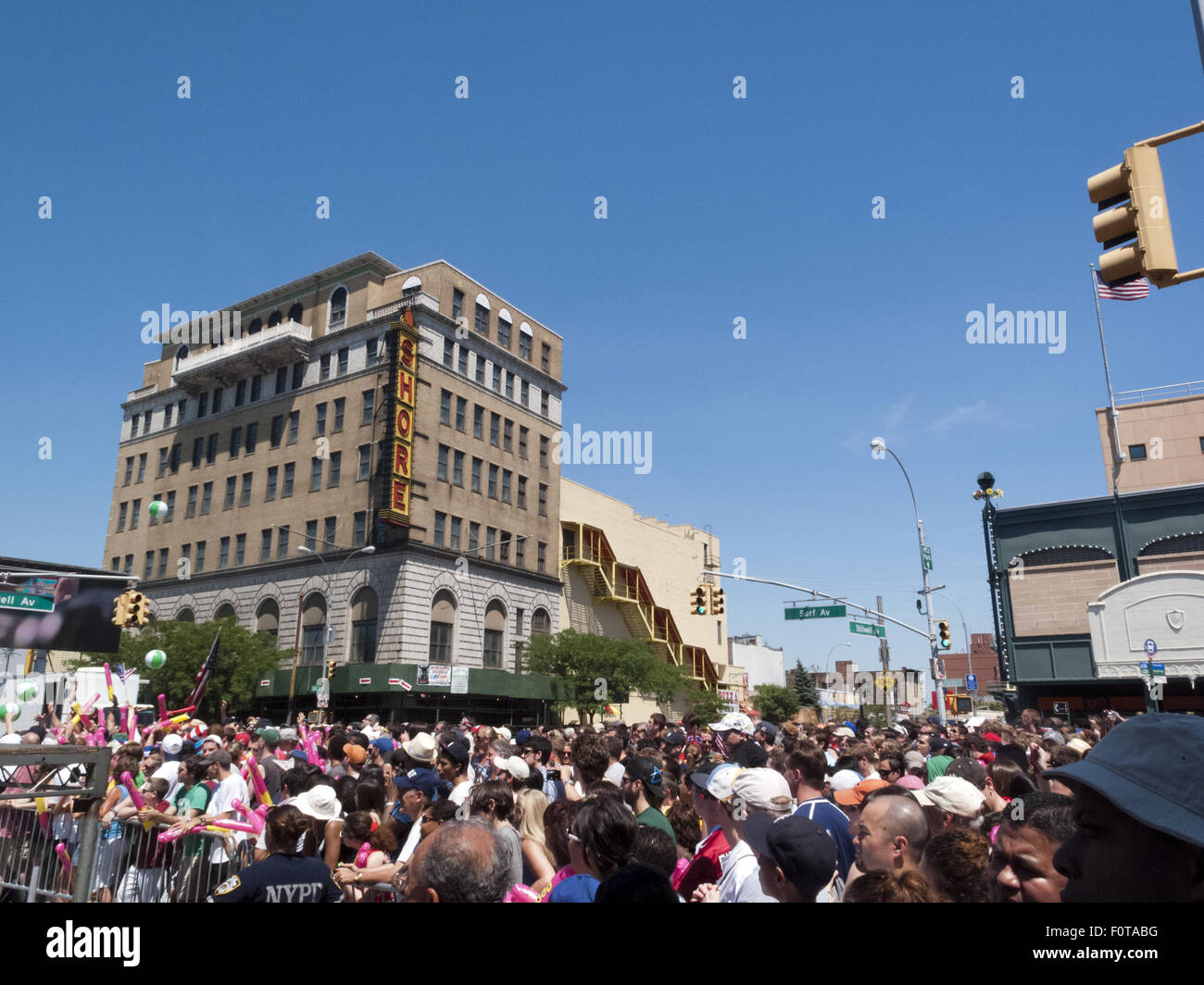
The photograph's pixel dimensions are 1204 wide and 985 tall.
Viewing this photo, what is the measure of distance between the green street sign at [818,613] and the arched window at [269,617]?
32680mm

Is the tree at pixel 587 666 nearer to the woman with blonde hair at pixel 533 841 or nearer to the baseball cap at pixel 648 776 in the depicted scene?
the baseball cap at pixel 648 776

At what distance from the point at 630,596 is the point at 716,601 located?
123 feet

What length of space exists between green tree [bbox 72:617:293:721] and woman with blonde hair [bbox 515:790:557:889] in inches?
1589

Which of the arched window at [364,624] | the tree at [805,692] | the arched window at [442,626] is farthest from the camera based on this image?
the tree at [805,692]

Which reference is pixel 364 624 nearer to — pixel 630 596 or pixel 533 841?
pixel 630 596

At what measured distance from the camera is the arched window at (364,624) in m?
45.1

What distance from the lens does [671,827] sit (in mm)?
6660

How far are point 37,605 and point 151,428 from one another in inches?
1687

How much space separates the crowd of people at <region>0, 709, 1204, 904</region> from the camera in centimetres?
206

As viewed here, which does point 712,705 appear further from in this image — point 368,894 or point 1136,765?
point 1136,765

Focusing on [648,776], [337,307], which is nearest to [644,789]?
[648,776]

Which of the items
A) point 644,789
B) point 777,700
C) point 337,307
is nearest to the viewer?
point 644,789

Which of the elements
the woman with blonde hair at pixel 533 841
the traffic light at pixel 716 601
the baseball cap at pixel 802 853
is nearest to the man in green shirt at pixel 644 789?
the woman with blonde hair at pixel 533 841
